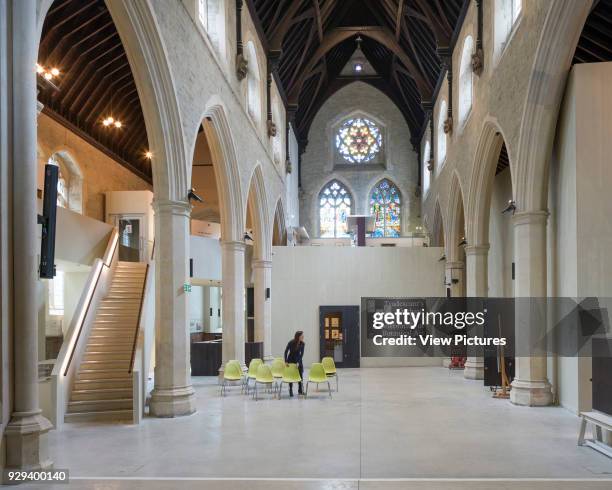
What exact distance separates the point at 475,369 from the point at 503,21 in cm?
759

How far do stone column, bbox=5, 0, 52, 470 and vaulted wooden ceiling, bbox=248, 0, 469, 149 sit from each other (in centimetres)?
1104

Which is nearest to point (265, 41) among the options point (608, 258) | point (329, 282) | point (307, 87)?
point (329, 282)

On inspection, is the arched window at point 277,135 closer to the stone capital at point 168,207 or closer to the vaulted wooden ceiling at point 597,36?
the vaulted wooden ceiling at point 597,36

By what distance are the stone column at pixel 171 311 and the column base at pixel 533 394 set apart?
5241 millimetres

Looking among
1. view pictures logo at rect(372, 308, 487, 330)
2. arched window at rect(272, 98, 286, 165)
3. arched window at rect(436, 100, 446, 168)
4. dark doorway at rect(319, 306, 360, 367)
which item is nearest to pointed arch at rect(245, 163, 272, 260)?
dark doorway at rect(319, 306, 360, 367)

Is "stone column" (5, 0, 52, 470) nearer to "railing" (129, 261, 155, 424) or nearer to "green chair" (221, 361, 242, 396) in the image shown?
"railing" (129, 261, 155, 424)

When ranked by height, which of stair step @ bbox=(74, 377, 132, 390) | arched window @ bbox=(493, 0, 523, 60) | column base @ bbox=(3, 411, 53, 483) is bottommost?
stair step @ bbox=(74, 377, 132, 390)

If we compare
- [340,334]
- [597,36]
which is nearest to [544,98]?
[597,36]

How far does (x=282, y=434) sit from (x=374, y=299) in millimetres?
11212

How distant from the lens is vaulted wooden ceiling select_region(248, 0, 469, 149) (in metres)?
18.4

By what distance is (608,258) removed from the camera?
9727 millimetres

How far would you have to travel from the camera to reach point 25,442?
5676 mm

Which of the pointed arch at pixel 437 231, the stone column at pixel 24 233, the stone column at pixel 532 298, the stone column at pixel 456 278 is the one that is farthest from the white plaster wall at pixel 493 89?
the stone column at pixel 24 233

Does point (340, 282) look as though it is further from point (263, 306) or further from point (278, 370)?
point (278, 370)
